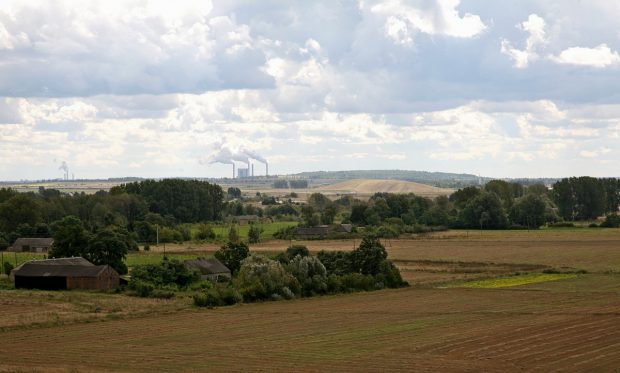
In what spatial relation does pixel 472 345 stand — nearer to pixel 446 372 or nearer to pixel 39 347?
pixel 446 372

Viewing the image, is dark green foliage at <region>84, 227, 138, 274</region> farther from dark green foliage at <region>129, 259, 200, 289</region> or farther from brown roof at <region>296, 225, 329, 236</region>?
brown roof at <region>296, 225, 329, 236</region>

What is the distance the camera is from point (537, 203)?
138 meters

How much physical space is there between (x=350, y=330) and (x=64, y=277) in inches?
1262

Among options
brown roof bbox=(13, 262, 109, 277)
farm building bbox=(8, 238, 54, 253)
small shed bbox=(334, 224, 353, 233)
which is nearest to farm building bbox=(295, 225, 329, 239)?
small shed bbox=(334, 224, 353, 233)

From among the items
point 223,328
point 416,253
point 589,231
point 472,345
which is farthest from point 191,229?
point 472,345

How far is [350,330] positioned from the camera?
4341cm

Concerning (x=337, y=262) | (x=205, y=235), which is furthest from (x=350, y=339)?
(x=205, y=235)

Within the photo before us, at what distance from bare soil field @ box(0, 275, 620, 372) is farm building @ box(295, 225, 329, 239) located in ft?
226

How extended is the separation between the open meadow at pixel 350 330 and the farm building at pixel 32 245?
41.4m

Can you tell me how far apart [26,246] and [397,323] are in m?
70.7

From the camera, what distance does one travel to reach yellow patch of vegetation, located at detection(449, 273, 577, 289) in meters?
66.1

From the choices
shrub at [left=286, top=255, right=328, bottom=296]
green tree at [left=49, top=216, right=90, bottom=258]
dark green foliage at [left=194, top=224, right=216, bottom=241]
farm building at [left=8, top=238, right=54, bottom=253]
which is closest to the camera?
→ shrub at [left=286, top=255, right=328, bottom=296]

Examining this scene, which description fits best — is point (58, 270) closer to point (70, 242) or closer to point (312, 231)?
point (70, 242)

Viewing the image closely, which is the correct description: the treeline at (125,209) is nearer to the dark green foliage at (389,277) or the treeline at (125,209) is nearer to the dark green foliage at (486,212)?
the dark green foliage at (389,277)
